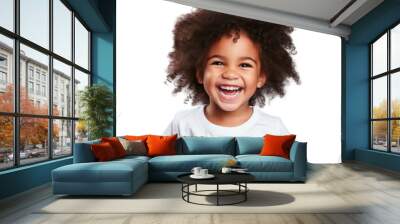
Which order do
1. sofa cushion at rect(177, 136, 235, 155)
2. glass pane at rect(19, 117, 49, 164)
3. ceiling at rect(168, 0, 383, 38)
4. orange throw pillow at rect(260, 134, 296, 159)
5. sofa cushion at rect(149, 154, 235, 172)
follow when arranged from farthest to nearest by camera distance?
ceiling at rect(168, 0, 383, 38)
sofa cushion at rect(177, 136, 235, 155)
orange throw pillow at rect(260, 134, 296, 159)
sofa cushion at rect(149, 154, 235, 172)
glass pane at rect(19, 117, 49, 164)

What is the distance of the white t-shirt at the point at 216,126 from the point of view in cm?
841

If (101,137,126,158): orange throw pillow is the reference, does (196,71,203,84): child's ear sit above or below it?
above

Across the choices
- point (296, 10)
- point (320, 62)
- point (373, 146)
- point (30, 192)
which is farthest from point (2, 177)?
point (373, 146)

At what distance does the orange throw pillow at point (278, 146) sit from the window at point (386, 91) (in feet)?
8.88

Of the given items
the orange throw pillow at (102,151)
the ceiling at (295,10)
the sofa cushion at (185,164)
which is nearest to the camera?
the orange throw pillow at (102,151)

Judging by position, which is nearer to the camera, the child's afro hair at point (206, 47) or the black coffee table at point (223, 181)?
the black coffee table at point (223, 181)

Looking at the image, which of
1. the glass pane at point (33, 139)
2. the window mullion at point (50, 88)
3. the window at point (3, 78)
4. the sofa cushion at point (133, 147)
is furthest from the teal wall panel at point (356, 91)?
the window at point (3, 78)

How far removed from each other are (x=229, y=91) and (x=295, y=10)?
7.09 ft

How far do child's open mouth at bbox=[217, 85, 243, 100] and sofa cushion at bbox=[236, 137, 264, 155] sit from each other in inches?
57.2

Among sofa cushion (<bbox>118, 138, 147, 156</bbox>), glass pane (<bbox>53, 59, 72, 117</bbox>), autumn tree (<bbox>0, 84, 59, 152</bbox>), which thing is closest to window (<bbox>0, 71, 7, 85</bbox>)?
autumn tree (<bbox>0, 84, 59, 152</bbox>)

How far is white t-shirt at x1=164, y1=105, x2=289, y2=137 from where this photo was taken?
841 cm

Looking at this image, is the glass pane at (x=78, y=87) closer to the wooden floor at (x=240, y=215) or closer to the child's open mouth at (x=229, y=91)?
the wooden floor at (x=240, y=215)

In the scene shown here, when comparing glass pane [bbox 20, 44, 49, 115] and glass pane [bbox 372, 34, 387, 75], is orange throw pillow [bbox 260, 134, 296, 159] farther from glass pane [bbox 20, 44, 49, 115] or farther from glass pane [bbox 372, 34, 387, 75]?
glass pane [bbox 20, 44, 49, 115]

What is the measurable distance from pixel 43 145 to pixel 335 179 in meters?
4.81
